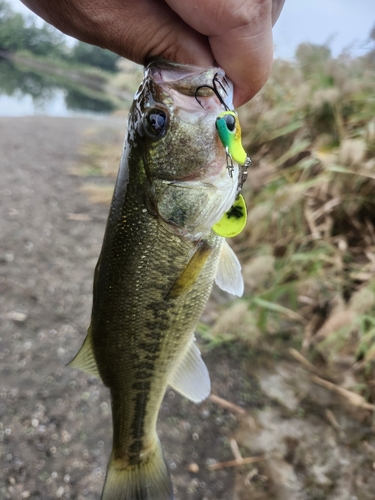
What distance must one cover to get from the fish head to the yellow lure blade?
1.3 inches

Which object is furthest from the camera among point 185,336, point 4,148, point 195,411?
point 4,148

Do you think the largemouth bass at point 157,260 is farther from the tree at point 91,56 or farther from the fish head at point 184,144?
the tree at point 91,56

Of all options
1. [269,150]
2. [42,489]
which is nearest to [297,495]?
[42,489]

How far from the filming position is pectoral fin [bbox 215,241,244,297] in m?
1.39

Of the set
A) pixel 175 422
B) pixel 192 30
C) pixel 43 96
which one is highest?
pixel 192 30

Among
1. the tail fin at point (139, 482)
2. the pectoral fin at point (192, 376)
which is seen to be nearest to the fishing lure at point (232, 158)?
the pectoral fin at point (192, 376)

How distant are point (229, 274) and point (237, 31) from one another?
0.75 meters

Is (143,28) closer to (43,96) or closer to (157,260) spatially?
(157,260)

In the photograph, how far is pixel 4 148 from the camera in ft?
24.9

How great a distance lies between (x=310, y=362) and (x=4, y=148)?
6886mm

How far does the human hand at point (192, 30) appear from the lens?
97 cm

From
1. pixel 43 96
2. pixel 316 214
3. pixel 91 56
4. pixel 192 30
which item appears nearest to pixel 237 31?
pixel 192 30

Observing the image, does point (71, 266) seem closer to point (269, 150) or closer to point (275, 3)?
point (269, 150)

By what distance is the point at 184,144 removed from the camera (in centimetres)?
112
